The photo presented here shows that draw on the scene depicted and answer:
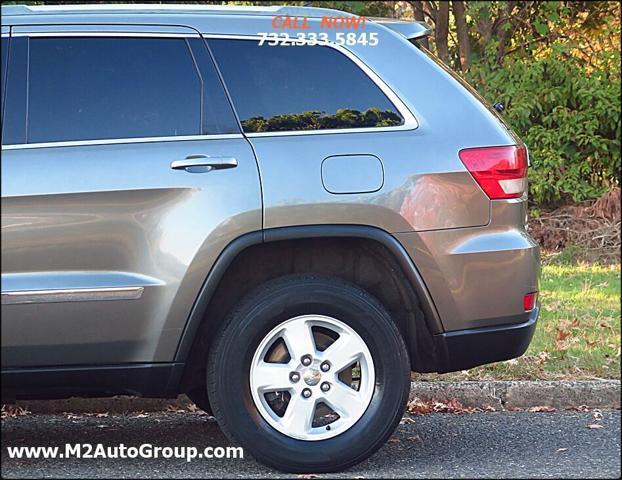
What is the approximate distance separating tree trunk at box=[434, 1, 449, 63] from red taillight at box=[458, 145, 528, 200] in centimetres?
972

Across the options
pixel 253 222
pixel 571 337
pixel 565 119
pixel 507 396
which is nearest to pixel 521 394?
pixel 507 396

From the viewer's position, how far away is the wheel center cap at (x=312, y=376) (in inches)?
173

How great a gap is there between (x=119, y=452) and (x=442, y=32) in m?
10.2

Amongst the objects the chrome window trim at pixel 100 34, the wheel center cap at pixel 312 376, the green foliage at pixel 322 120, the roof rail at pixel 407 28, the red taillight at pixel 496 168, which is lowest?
the wheel center cap at pixel 312 376

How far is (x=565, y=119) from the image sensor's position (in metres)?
12.4

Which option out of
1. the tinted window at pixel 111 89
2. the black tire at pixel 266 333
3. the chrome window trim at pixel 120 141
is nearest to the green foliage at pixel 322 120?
the chrome window trim at pixel 120 141

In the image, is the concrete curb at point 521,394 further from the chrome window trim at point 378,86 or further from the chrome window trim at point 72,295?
the chrome window trim at point 72,295

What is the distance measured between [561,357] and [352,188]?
260 cm

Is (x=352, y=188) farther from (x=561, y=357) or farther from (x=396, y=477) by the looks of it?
(x=561, y=357)

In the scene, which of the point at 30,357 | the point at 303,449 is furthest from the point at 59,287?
the point at 303,449

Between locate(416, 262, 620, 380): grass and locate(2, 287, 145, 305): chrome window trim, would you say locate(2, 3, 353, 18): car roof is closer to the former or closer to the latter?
locate(2, 287, 145, 305): chrome window trim

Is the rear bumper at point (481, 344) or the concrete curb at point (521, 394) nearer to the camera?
the rear bumper at point (481, 344)

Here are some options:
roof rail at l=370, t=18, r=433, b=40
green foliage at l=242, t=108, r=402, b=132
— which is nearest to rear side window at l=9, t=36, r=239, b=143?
green foliage at l=242, t=108, r=402, b=132

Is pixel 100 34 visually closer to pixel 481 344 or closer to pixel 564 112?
pixel 481 344
